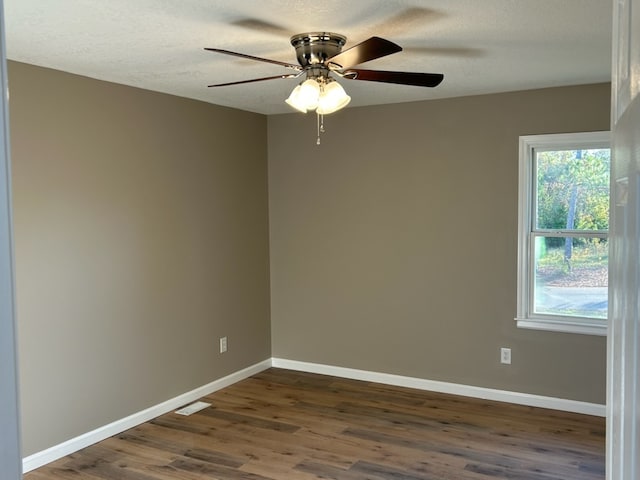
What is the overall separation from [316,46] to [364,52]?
39cm

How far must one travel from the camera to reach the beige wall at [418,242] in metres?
4.34

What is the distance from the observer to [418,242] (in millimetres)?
4766

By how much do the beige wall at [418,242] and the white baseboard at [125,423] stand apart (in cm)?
67

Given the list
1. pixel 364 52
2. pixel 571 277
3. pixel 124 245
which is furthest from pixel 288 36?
pixel 571 277

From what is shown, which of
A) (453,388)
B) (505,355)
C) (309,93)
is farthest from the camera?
(453,388)

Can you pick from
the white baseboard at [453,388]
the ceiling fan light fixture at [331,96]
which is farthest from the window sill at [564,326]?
the ceiling fan light fixture at [331,96]

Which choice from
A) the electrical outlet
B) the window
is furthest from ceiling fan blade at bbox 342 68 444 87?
the electrical outlet

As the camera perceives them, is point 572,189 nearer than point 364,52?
No

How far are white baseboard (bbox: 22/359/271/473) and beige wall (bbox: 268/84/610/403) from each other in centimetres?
67

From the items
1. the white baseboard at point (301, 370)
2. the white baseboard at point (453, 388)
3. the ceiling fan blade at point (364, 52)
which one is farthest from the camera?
the white baseboard at point (453, 388)

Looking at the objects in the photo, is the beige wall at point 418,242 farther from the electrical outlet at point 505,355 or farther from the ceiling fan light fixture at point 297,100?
the ceiling fan light fixture at point 297,100

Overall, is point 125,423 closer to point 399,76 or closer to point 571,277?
point 399,76

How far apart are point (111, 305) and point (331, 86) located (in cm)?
217

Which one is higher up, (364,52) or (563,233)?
(364,52)
